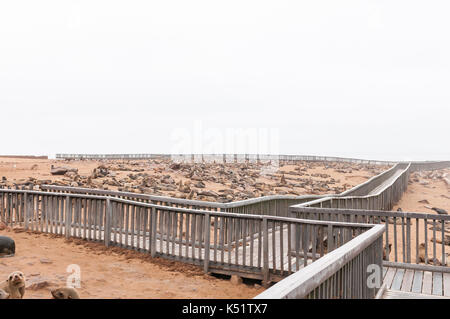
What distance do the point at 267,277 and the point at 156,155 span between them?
86.9 metres

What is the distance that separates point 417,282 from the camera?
7.04 metres

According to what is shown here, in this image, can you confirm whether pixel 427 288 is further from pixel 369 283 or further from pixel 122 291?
pixel 122 291

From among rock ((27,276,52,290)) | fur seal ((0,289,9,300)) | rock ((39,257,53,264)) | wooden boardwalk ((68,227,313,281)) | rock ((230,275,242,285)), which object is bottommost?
rock ((230,275,242,285))

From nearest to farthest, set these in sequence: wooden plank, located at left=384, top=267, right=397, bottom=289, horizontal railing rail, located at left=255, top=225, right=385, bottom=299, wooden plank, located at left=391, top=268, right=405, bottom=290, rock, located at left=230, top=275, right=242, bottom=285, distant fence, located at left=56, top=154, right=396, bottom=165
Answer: horizontal railing rail, located at left=255, top=225, right=385, bottom=299 < wooden plank, located at left=391, top=268, right=405, bottom=290 < wooden plank, located at left=384, top=267, right=397, bottom=289 < rock, located at left=230, top=275, right=242, bottom=285 < distant fence, located at left=56, top=154, right=396, bottom=165

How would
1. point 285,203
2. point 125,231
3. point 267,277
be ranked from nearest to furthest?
point 267,277, point 125,231, point 285,203

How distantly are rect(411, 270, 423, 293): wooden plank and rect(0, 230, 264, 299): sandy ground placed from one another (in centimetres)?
261

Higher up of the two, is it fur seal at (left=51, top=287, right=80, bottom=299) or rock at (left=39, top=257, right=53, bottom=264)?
fur seal at (left=51, top=287, right=80, bottom=299)

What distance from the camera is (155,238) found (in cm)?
917

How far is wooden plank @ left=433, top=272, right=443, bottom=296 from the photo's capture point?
6498 mm

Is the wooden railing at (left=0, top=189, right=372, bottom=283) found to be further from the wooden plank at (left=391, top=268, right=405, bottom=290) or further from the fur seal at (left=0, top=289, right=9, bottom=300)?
the fur seal at (left=0, top=289, right=9, bottom=300)

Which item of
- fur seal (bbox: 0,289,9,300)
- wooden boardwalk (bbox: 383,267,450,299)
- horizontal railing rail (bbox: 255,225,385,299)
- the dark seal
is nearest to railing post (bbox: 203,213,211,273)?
wooden boardwalk (bbox: 383,267,450,299)

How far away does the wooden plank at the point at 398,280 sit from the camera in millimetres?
6773

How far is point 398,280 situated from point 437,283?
617mm
